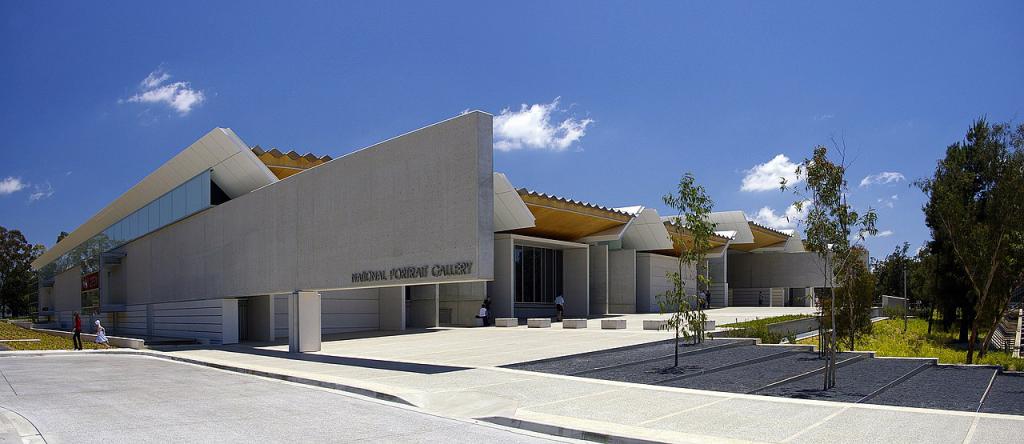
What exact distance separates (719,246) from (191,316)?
3520 centimetres

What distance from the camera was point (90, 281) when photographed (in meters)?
46.7

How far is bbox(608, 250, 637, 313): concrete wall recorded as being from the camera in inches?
1748

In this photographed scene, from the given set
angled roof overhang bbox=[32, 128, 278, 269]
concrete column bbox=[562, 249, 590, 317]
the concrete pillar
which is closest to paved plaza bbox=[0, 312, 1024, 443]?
angled roof overhang bbox=[32, 128, 278, 269]

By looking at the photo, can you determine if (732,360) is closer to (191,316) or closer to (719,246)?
(191,316)

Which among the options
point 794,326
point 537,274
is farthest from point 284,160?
point 794,326

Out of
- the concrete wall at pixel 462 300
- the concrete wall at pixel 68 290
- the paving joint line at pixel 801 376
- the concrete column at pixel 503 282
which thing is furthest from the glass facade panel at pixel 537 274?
the concrete wall at pixel 68 290

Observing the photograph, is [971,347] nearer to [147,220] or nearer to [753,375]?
[753,375]

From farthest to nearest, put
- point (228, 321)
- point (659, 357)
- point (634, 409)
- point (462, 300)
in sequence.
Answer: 1. point (462, 300)
2. point (228, 321)
3. point (659, 357)
4. point (634, 409)

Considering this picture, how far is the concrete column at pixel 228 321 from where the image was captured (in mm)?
28358

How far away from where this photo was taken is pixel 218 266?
29.7m

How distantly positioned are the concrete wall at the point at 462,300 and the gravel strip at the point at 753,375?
20.4m

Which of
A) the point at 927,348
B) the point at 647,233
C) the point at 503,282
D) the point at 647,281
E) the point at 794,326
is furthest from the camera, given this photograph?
the point at 647,281

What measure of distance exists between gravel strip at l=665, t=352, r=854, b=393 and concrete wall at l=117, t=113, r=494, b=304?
5.17 m

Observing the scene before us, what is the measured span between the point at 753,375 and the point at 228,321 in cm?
2170
